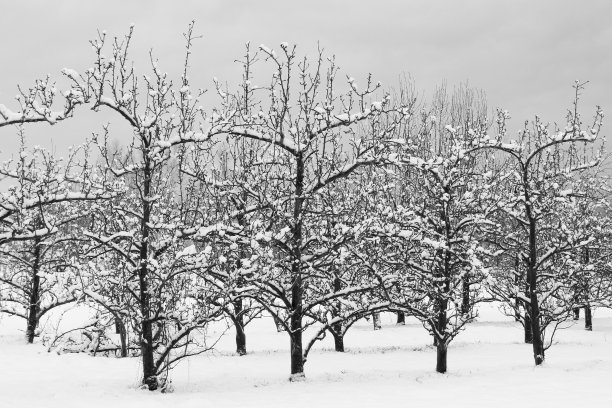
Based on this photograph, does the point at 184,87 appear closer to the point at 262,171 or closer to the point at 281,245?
the point at 262,171

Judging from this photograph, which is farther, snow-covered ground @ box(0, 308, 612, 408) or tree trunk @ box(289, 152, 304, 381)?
tree trunk @ box(289, 152, 304, 381)

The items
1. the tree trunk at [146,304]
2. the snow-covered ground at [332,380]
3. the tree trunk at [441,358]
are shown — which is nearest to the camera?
the snow-covered ground at [332,380]

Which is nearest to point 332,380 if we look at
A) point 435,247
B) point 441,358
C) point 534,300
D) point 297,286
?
point 297,286

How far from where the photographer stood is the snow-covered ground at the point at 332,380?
30.6 ft

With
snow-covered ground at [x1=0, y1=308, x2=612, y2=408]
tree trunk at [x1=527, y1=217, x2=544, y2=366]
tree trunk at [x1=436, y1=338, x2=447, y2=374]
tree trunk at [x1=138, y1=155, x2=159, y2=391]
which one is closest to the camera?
snow-covered ground at [x1=0, y1=308, x2=612, y2=408]

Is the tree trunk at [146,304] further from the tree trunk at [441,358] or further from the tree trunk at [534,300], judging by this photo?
the tree trunk at [534,300]

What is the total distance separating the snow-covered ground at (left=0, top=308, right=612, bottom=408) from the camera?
9328mm

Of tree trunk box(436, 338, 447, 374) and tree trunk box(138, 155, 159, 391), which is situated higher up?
tree trunk box(138, 155, 159, 391)

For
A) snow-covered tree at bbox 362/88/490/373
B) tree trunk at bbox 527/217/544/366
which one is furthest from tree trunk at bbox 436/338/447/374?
tree trunk at bbox 527/217/544/366

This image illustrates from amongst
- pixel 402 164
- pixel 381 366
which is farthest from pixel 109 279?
pixel 381 366

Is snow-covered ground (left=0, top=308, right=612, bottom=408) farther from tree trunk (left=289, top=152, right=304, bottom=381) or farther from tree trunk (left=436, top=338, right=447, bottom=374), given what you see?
tree trunk (left=289, top=152, right=304, bottom=381)

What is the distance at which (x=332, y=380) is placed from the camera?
11.6 m

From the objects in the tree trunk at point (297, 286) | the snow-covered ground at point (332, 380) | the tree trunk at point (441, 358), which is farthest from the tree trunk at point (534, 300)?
the tree trunk at point (297, 286)

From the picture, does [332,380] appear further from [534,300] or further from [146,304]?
[534,300]
